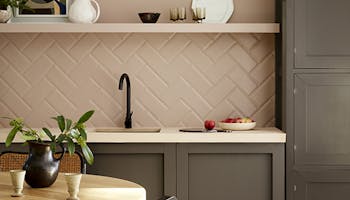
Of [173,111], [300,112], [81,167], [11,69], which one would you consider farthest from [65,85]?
[300,112]

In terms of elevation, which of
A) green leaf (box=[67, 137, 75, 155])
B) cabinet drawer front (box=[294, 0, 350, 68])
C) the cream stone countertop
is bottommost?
the cream stone countertop

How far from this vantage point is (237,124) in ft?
14.5

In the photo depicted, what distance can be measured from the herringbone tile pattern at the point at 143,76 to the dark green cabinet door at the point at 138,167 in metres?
0.58

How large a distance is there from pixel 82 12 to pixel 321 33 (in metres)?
1.58

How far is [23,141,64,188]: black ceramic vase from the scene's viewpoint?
2861 millimetres

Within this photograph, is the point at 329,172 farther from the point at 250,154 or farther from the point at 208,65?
the point at 208,65

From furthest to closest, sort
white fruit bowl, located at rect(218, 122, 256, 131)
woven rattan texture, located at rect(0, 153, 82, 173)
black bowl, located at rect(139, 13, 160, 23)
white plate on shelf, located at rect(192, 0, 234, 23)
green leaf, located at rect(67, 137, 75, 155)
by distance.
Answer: white plate on shelf, located at rect(192, 0, 234, 23) < black bowl, located at rect(139, 13, 160, 23) < white fruit bowl, located at rect(218, 122, 256, 131) < woven rattan texture, located at rect(0, 153, 82, 173) < green leaf, located at rect(67, 137, 75, 155)

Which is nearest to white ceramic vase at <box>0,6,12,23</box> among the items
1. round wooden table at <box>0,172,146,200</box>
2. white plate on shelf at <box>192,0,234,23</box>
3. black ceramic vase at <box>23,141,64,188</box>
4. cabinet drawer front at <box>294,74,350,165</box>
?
white plate on shelf at <box>192,0,234,23</box>

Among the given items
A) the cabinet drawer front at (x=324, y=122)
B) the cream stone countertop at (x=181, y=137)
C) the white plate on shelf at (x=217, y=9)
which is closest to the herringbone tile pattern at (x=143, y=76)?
the white plate on shelf at (x=217, y=9)

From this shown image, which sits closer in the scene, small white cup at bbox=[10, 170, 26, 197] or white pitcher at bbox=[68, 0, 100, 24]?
small white cup at bbox=[10, 170, 26, 197]

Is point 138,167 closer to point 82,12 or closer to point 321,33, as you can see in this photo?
point 82,12

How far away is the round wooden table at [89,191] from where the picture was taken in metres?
2.73

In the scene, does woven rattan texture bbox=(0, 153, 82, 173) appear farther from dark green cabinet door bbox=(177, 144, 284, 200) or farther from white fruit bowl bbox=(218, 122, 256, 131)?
white fruit bowl bbox=(218, 122, 256, 131)

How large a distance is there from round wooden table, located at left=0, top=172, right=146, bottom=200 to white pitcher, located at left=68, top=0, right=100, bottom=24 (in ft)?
5.64
